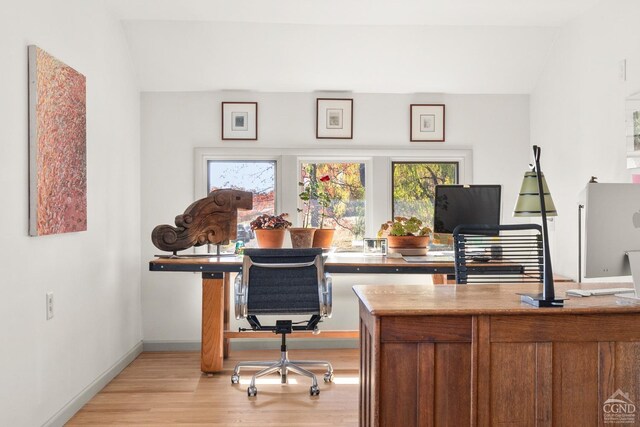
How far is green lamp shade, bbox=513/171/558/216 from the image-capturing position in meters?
3.91

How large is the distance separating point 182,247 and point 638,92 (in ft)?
9.64

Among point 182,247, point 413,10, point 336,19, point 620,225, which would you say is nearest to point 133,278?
point 182,247

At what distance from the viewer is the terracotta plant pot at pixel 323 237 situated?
4.72 m

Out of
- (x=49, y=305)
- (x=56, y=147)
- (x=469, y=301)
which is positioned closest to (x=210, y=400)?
(x=49, y=305)

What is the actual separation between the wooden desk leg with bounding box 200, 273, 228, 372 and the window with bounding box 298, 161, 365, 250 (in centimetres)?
A: 113

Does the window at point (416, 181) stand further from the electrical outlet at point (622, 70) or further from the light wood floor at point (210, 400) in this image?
the electrical outlet at point (622, 70)

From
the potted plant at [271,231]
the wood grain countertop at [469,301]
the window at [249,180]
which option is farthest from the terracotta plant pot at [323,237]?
the wood grain countertop at [469,301]

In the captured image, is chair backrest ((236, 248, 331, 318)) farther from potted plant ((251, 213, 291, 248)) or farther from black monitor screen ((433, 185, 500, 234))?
black monitor screen ((433, 185, 500, 234))

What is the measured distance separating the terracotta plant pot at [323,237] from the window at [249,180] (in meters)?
0.57

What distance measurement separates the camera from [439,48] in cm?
471

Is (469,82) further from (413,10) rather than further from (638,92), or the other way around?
(638,92)

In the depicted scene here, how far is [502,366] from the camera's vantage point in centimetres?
217

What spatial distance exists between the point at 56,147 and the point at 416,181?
2893 mm

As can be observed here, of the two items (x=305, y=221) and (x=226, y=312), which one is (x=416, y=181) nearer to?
(x=305, y=221)
